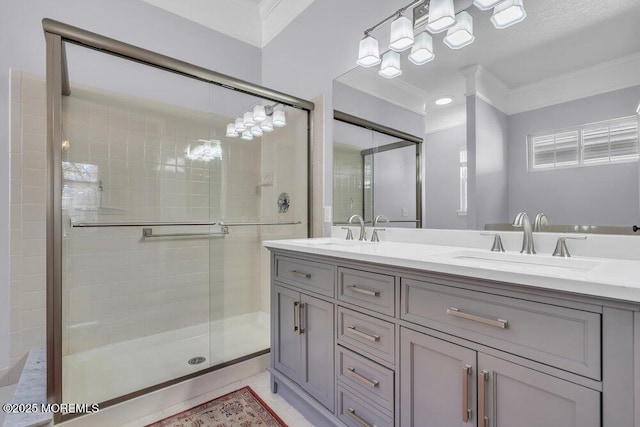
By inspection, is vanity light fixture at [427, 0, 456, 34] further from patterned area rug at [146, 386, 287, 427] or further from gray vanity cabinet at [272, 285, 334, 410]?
patterned area rug at [146, 386, 287, 427]

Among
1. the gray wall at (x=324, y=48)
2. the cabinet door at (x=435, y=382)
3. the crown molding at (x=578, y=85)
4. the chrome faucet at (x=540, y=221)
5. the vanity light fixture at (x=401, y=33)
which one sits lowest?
the cabinet door at (x=435, y=382)

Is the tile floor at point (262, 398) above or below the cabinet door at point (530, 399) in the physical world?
below

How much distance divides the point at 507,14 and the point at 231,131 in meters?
1.83

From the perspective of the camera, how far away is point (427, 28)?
1545mm

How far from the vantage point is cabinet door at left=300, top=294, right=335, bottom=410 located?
1397 millimetres

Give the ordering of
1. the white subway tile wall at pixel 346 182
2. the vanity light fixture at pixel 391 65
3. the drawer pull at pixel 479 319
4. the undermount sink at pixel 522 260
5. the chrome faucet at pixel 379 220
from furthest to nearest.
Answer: the white subway tile wall at pixel 346 182 → the chrome faucet at pixel 379 220 → the vanity light fixture at pixel 391 65 → the undermount sink at pixel 522 260 → the drawer pull at pixel 479 319

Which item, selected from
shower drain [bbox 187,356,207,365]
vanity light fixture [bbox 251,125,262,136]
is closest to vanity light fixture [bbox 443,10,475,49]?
vanity light fixture [bbox 251,125,262,136]

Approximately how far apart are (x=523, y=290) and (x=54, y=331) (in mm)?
1847

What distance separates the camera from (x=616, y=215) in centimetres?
110

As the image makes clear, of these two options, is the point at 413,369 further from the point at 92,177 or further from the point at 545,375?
the point at 92,177

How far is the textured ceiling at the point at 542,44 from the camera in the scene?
111 cm

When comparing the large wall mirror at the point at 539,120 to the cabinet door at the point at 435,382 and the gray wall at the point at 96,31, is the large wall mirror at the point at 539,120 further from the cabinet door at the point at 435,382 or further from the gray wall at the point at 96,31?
the gray wall at the point at 96,31

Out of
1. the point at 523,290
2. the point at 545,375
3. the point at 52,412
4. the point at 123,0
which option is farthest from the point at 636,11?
the point at 123,0

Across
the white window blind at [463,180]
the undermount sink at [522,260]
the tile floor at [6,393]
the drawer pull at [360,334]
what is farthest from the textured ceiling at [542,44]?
the tile floor at [6,393]
